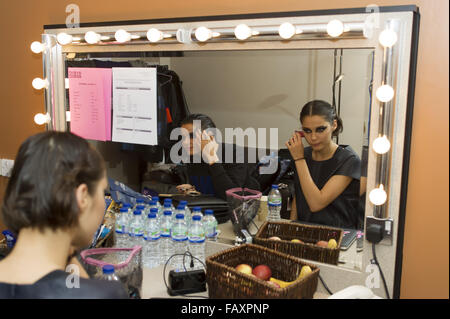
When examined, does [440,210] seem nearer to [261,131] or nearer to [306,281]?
[306,281]

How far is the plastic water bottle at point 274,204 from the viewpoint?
1486 millimetres

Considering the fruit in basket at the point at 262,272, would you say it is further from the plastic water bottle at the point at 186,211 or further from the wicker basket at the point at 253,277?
the plastic water bottle at the point at 186,211

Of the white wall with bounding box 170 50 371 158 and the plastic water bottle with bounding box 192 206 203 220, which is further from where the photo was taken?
the plastic water bottle with bounding box 192 206 203 220

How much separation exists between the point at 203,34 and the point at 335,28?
445mm

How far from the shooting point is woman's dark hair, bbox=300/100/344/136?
1.34 meters

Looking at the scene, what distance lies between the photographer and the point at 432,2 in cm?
118

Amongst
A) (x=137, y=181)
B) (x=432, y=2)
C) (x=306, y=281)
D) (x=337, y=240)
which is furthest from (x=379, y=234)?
(x=137, y=181)

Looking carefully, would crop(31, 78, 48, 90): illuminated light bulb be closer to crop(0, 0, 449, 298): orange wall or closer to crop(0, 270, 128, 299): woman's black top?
crop(0, 0, 449, 298): orange wall

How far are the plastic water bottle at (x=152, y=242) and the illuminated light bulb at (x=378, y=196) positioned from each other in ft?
2.39

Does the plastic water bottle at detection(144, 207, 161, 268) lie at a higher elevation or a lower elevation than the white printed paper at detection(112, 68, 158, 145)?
lower

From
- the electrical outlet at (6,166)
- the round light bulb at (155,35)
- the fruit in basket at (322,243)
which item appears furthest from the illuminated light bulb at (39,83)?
the fruit in basket at (322,243)

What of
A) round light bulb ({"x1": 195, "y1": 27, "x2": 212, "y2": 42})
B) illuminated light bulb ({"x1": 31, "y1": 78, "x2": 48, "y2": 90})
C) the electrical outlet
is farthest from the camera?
the electrical outlet

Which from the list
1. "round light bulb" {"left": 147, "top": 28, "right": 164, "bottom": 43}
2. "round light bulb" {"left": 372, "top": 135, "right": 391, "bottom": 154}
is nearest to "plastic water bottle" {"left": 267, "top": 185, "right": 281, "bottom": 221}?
"round light bulb" {"left": 372, "top": 135, "right": 391, "bottom": 154}

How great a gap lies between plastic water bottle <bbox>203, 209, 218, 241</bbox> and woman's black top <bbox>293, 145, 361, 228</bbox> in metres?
0.31
